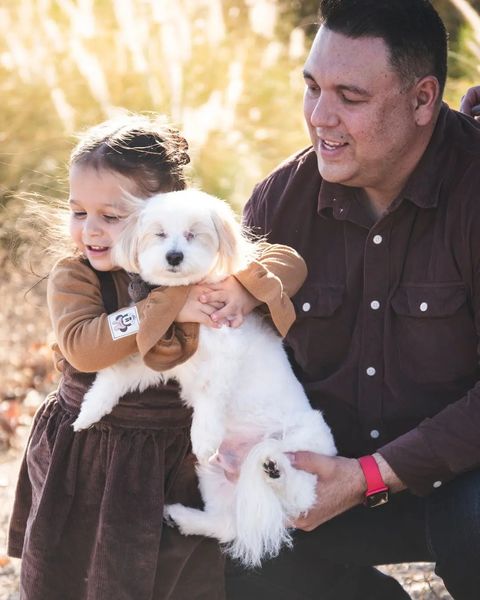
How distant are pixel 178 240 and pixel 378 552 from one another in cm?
114

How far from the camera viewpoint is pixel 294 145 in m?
6.46

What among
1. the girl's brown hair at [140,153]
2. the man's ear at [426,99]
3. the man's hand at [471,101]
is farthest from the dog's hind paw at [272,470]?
the man's hand at [471,101]

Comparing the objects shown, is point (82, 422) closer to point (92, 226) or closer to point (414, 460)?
point (92, 226)

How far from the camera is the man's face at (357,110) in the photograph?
2.67 m

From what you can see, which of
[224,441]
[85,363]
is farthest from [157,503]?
[85,363]

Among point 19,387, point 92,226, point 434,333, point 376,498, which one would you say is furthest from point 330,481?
point 19,387

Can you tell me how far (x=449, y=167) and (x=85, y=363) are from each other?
122 centimetres

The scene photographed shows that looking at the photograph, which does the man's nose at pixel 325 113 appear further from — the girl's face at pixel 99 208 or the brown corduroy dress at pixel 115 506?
the brown corduroy dress at pixel 115 506

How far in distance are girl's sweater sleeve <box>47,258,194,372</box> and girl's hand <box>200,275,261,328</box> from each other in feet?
0.26

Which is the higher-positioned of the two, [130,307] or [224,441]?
[130,307]

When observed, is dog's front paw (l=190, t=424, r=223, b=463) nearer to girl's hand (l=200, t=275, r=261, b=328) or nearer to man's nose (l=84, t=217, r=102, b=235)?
girl's hand (l=200, t=275, r=261, b=328)

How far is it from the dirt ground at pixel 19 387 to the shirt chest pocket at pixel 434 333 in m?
0.98

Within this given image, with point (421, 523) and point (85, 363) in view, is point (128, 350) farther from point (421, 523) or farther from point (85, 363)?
point (421, 523)

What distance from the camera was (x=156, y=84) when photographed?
6570 millimetres
